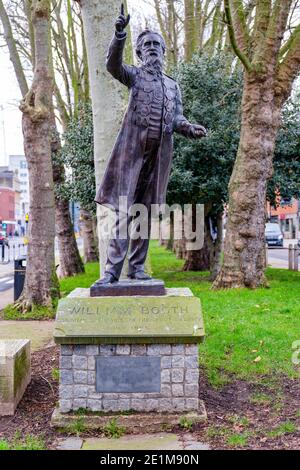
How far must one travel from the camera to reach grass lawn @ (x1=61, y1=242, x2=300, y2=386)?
287 inches

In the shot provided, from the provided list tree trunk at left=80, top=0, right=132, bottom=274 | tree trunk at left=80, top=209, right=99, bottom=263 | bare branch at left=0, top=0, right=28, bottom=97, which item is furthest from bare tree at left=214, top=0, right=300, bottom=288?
tree trunk at left=80, top=209, right=99, bottom=263

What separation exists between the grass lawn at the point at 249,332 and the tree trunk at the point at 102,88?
207 centimetres

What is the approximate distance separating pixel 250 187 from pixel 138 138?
7850 millimetres

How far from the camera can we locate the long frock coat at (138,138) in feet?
19.1

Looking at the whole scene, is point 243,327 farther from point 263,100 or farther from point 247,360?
point 263,100

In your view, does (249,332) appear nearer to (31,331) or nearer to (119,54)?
(31,331)

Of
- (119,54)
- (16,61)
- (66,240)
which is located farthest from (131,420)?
(66,240)

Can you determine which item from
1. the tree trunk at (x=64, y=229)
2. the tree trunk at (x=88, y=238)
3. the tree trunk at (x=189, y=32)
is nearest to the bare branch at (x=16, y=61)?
the tree trunk at (x=64, y=229)

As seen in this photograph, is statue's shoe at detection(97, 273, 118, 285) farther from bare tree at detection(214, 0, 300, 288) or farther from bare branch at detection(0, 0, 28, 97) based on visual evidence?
bare branch at detection(0, 0, 28, 97)

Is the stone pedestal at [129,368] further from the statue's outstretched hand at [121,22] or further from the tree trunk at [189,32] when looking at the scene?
the tree trunk at [189,32]

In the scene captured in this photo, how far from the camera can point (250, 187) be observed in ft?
43.9

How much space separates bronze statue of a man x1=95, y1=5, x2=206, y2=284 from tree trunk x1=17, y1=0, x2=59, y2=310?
21.2ft

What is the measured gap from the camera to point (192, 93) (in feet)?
53.3

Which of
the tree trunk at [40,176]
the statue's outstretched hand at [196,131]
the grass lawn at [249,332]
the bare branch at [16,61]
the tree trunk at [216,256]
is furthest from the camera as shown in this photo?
the tree trunk at [216,256]
